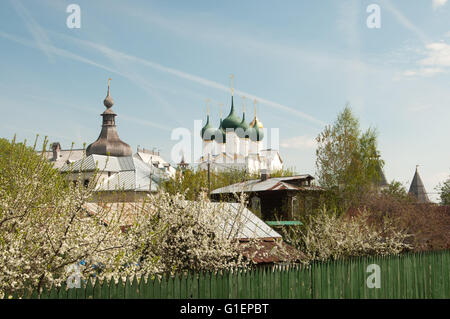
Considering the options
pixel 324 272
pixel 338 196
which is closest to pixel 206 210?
pixel 324 272

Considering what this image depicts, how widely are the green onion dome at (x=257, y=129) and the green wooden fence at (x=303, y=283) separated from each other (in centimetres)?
7046

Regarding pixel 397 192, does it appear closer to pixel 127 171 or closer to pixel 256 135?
pixel 127 171

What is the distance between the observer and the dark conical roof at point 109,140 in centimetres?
7569

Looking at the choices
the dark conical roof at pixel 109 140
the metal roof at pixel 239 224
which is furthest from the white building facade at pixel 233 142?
the metal roof at pixel 239 224

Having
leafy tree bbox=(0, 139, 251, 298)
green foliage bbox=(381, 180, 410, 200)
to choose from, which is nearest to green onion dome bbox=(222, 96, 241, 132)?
green foliage bbox=(381, 180, 410, 200)

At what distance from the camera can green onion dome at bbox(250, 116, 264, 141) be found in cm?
8356

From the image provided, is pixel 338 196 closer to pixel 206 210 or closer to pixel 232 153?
pixel 206 210

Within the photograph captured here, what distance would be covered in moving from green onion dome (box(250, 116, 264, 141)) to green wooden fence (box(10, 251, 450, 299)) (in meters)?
70.5

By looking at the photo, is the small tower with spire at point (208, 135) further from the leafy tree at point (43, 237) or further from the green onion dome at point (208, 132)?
the leafy tree at point (43, 237)

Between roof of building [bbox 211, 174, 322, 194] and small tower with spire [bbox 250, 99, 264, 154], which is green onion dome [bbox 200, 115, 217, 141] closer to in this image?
small tower with spire [bbox 250, 99, 264, 154]

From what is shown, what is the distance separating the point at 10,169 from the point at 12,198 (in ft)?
3.78

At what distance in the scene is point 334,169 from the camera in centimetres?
3031

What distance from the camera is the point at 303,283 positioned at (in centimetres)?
843
